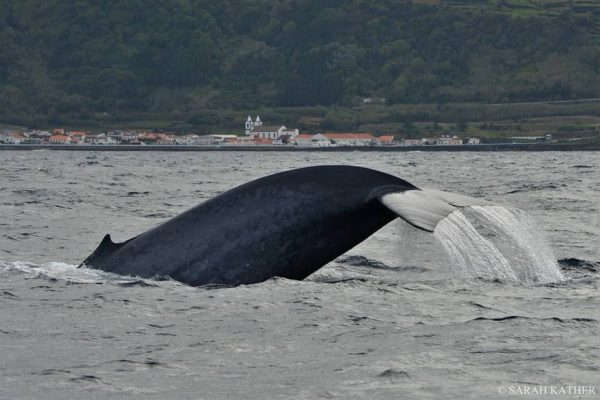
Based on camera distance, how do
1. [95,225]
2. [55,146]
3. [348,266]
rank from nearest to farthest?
[348,266] → [95,225] → [55,146]

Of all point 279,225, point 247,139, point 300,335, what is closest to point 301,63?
point 247,139

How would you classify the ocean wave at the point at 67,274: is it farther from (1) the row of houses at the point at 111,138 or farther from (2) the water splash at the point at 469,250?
(1) the row of houses at the point at 111,138

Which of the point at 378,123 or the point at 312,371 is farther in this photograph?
the point at 378,123

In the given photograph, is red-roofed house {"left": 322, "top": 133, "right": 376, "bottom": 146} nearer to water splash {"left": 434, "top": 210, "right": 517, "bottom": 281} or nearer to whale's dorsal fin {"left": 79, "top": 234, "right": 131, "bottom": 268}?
water splash {"left": 434, "top": 210, "right": 517, "bottom": 281}

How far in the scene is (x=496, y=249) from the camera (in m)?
9.41

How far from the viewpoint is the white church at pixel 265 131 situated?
466 ft

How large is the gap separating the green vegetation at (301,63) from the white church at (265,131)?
160 inches

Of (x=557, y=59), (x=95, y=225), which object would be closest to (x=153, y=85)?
(x=557, y=59)

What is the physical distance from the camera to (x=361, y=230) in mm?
7664

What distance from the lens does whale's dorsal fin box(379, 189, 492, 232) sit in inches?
263

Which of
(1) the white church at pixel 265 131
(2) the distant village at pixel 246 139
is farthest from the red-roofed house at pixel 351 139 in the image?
(1) the white church at pixel 265 131

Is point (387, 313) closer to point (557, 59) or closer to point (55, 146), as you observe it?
point (55, 146)

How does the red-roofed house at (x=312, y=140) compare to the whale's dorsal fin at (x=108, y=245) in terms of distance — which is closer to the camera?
the whale's dorsal fin at (x=108, y=245)

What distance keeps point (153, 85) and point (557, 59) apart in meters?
59.5
